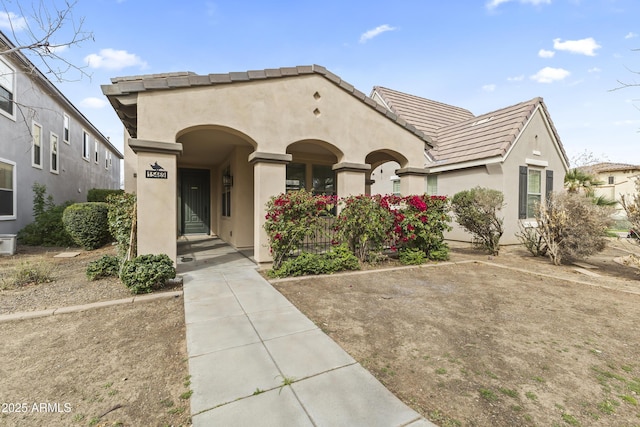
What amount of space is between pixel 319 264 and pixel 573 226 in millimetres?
6702

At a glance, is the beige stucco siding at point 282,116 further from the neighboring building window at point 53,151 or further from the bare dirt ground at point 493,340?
the neighboring building window at point 53,151

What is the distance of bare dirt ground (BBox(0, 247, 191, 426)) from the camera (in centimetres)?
200

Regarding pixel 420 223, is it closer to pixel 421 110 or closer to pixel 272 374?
pixel 272 374

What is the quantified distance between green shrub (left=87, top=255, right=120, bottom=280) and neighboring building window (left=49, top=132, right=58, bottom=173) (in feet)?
35.7

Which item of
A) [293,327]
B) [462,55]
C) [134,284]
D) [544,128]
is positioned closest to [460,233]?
[544,128]

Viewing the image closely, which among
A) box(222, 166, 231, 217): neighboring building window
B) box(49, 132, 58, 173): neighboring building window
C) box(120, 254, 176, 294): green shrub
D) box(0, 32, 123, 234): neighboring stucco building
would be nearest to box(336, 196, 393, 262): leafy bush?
box(120, 254, 176, 294): green shrub

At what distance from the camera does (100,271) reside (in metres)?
5.28

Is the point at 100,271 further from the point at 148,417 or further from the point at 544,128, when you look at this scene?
the point at 544,128

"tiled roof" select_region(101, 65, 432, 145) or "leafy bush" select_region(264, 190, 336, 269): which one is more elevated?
"tiled roof" select_region(101, 65, 432, 145)

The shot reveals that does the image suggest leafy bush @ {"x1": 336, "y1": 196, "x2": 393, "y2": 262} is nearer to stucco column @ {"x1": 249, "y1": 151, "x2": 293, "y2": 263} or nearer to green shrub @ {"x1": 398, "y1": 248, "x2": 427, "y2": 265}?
green shrub @ {"x1": 398, "y1": 248, "x2": 427, "y2": 265}

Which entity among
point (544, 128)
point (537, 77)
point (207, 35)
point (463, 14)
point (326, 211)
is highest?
point (537, 77)

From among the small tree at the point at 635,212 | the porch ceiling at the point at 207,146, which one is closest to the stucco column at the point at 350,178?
the porch ceiling at the point at 207,146

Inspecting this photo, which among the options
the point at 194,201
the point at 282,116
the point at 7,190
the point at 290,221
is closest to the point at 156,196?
the point at 290,221

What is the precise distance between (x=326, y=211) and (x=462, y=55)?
24.9 feet
